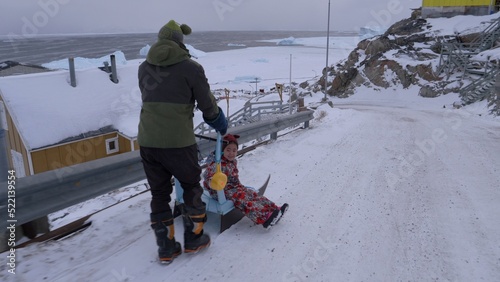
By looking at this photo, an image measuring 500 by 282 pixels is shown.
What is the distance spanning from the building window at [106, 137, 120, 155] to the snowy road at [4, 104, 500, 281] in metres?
10.7

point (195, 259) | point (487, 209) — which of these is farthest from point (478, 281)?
point (195, 259)

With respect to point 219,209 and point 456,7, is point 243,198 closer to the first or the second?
point 219,209

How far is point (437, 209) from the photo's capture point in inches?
160

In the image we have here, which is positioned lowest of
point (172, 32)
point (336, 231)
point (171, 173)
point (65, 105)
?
point (65, 105)

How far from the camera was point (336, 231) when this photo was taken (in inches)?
139

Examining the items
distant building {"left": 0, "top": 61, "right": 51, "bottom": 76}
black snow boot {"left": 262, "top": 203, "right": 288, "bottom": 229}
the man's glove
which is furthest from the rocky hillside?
distant building {"left": 0, "top": 61, "right": 51, "bottom": 76}

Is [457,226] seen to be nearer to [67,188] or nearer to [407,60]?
[67,188]

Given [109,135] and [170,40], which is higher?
[170,40]

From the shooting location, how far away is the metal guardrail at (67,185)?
281 cm

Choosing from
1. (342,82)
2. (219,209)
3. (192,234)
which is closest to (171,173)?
(192,234)

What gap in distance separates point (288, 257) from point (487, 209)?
2609 mm

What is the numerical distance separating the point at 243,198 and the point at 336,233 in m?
0.99

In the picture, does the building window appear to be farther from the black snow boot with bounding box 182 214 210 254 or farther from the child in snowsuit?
the black snow boot with bounding box 182 214 210 254

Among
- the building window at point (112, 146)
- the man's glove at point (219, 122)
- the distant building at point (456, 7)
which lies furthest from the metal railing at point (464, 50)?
the man's glove at point (219, 122)
